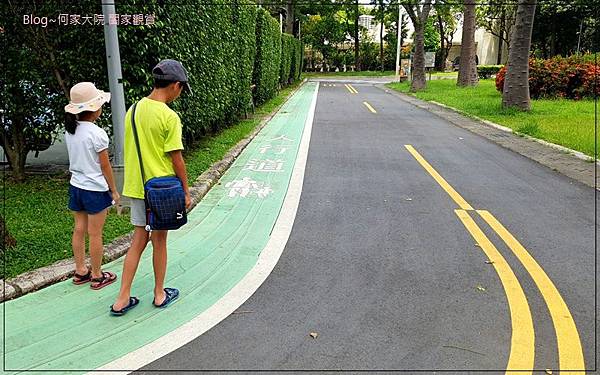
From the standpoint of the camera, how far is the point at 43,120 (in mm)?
6867

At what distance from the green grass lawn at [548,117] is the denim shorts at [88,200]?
29.8ft

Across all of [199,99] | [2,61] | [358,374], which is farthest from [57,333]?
[199,99]

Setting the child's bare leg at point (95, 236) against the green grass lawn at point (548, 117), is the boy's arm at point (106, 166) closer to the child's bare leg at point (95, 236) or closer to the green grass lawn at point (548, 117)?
the child's bare leg at point (95, 236)

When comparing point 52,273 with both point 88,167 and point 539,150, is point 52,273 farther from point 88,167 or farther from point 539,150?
point 539,150

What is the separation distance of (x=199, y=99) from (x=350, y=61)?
2317 inches

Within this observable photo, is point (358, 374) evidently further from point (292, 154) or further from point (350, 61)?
point (350, 61)

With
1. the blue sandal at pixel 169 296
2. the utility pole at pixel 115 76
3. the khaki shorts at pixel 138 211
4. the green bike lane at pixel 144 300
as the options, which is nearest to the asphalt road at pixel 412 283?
the green bike lane at pixel 144 300

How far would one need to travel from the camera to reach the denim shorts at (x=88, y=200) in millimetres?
3879

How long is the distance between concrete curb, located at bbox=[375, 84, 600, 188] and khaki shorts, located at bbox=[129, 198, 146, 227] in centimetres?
669

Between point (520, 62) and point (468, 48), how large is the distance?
12020 mm

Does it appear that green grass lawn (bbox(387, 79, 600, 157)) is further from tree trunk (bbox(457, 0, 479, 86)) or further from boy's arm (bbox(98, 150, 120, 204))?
boy's arm (bbox(98, 150, 120, 204))

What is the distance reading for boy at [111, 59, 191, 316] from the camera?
3.35 metres

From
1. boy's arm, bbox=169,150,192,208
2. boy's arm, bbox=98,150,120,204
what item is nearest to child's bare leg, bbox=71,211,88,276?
boy's arm, bbox=98,150,120,204

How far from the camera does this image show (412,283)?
4195 millimetres
